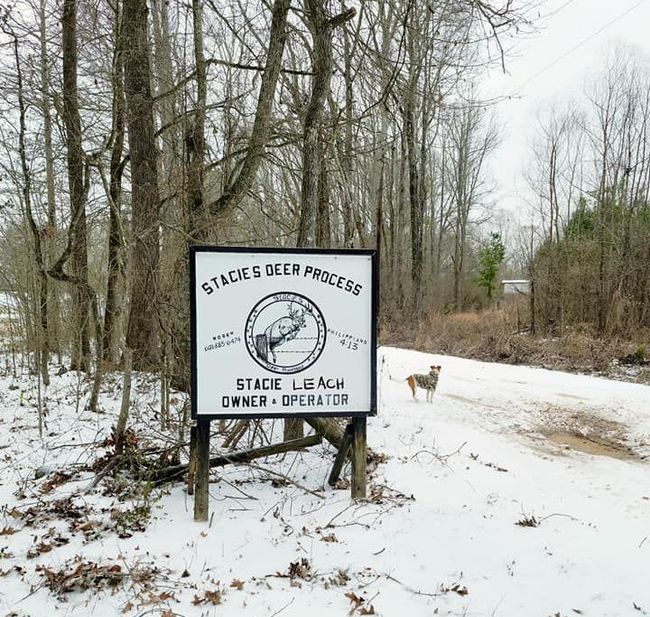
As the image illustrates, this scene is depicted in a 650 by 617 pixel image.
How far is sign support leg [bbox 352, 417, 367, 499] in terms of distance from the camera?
4.07 metres

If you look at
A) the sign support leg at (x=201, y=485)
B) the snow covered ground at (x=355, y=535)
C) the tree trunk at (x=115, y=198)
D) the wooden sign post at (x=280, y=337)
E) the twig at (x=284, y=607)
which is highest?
the tree trunk at (x=115, y=198)

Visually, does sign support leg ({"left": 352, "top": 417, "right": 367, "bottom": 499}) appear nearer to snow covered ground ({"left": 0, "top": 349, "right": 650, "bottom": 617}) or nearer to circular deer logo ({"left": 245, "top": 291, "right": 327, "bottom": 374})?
snow covered ground ({"left": 0, "top": 349, "right": 650, "bottom": 617})

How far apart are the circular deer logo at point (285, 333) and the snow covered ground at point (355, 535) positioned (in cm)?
109

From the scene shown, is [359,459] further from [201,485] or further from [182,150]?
[182,150]

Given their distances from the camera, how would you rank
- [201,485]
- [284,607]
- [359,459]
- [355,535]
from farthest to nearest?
[359,459], [201,485], [355,535], [284,607]

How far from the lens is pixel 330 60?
4906mm

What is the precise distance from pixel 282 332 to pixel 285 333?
23mm

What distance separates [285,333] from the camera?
393cm

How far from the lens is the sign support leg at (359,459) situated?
4070 millimetres

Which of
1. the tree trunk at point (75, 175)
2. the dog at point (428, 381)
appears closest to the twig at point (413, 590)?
the dog at point (428, 381)

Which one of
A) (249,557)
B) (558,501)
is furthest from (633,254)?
(249,557)

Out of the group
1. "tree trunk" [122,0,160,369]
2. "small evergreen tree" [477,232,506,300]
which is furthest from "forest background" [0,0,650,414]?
"small evergreen tree" [477,232,506,300]

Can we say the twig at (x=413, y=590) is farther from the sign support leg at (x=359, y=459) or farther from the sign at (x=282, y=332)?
the sign at (x=282, y=332)

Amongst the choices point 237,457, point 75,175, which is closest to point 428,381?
point 237,457
